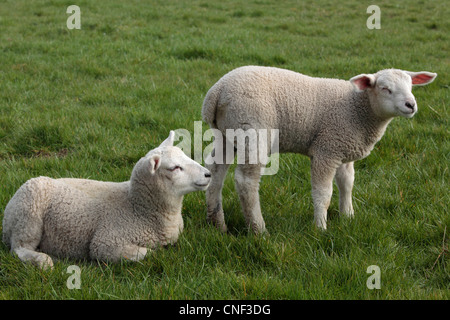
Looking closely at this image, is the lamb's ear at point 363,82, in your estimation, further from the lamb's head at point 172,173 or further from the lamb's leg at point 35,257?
the lamb's leg at point 35,257

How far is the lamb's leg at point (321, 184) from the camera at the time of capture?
352 cm

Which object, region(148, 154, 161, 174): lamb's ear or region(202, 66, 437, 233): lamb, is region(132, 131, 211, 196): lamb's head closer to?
region(148, 154, 161, 174): lamb's ear

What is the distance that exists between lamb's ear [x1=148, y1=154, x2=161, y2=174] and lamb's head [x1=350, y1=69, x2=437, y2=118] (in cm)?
148

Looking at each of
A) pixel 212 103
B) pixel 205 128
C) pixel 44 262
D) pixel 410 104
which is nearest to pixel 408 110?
pixel 410 104

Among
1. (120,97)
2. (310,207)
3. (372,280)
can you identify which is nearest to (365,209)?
(310,207)

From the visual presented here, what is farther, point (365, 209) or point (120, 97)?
point (120, 97)

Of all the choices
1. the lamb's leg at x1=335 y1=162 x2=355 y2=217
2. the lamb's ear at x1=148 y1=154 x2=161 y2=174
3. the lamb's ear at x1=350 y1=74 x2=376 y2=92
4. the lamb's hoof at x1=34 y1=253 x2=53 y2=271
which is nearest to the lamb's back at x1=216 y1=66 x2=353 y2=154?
the lamb's ear at x1=350 y1=74 x2=376 y2=92

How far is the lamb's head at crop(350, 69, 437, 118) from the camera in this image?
10.8 ft

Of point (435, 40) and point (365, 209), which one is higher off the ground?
point (435, 40)

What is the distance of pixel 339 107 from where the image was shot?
359cm

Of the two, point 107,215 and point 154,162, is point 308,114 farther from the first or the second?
point 107,215

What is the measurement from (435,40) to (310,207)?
7.55 metres

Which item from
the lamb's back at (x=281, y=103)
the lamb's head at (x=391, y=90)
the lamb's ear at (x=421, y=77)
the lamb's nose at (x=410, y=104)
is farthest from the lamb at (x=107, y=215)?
the lamb's ear at (x=421, y=77)

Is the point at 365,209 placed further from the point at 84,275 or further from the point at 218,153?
the point at 84,275
